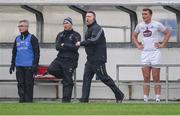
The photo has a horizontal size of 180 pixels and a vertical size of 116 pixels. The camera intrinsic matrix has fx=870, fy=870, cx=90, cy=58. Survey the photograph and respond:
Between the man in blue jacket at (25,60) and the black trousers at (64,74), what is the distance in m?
0.48

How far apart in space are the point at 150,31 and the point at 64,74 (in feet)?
6.61

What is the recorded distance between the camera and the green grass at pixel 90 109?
48.9 ft

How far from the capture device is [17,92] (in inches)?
781

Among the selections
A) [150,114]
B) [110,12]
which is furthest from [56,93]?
[150,114]

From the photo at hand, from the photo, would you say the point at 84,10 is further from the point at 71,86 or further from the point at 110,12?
the point at 71,86

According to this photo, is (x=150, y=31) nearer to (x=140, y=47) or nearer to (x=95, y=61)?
(x=140, y=47)

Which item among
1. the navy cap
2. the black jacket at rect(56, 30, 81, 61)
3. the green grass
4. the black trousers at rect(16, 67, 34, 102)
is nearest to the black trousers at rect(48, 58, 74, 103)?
the black jacket at rect(56, 30, 81, 61)

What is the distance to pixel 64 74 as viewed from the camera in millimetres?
18094

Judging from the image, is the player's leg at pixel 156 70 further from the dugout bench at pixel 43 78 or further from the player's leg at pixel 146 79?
the dugout bench at pixel 43 78

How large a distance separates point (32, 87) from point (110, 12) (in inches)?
99.1

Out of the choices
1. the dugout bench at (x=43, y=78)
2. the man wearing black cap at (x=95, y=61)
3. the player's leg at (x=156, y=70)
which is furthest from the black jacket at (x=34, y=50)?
the player's leg at (x=156, y=70)

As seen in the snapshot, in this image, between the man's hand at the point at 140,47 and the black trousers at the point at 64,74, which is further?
the man's hand at the point at 140,47

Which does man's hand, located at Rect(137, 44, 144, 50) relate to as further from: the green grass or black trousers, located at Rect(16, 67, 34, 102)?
black trousers, located at Rect(16, 67, 34, 102)

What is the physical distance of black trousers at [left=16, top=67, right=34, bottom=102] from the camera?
60.6 feet
